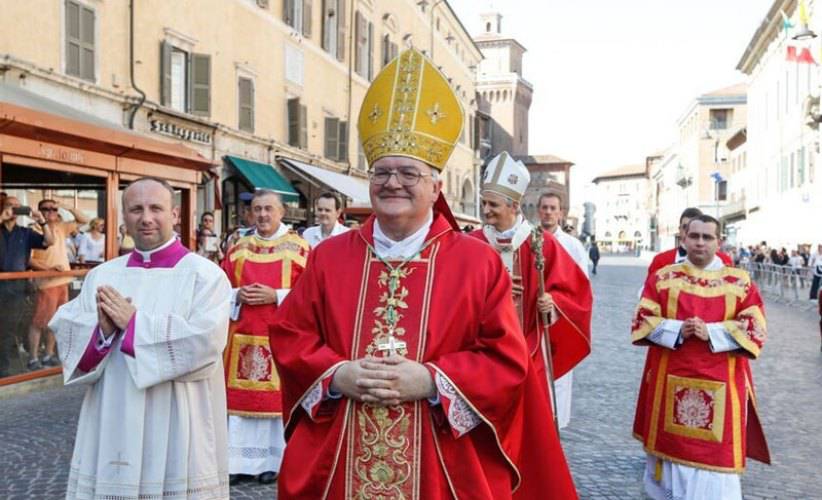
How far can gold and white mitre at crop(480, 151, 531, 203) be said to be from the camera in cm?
554

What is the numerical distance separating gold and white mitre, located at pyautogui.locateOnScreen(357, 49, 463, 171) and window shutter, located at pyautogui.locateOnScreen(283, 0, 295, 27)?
20494mm

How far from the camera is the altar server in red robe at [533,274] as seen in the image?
5.43 m

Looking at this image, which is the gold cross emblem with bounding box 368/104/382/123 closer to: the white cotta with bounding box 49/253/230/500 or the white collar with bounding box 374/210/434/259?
the white collar with bounding box 374/210/434/259

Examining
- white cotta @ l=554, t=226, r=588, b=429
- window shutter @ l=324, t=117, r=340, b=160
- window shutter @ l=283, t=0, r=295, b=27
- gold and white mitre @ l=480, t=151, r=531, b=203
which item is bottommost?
white cotta @ l=554, t=226, r=588, b=429

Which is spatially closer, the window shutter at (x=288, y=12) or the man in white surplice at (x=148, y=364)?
the man in white surplice at (x=148, y=364)

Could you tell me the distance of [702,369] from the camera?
17.0 ft

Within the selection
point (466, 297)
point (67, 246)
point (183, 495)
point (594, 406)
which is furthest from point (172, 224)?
point (67, 246)

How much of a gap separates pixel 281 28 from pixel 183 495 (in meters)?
20.3

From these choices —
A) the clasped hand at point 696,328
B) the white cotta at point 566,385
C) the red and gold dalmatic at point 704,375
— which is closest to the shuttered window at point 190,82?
the white cotta at point 566,385

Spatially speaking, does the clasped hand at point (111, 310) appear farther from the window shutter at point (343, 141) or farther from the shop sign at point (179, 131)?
the window shutter at point (343, 141)

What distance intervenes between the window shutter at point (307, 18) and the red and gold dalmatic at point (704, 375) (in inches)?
804

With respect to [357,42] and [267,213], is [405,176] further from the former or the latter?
[357,42]

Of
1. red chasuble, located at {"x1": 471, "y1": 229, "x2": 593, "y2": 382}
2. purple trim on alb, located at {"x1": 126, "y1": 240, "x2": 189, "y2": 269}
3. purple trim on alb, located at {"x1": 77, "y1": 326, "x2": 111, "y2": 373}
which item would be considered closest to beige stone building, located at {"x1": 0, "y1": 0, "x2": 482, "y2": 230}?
red chasuble, located at {"x1": 471, "y1": 229, "x2": 593, "y2": 382}

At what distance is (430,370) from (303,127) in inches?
851
